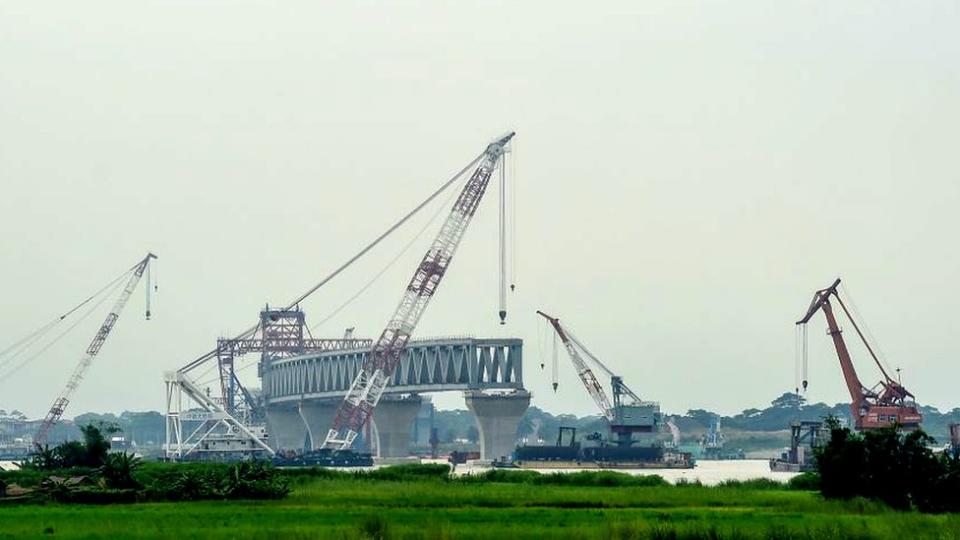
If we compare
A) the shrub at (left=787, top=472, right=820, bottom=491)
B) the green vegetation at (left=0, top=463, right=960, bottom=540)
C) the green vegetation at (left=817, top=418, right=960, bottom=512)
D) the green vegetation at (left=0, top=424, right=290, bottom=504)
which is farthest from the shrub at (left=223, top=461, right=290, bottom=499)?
the shrub at (left=787, top=472, right=820, bottom=491)

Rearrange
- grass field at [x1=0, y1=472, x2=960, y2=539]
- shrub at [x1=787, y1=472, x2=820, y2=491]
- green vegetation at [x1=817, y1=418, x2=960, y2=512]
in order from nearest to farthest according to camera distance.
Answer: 1. grass field at [x1=0, y1=472, x2=960, y2=539]
2. green vegetation at [x1=817, y1=418, x2=960, y2=512]
3. shrub at [x1=787, y1=472, x2=820, y2=491]

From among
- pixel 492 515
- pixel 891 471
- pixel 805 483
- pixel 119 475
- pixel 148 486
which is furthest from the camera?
pixel 805 483

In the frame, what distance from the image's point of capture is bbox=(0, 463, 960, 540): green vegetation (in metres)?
62.6

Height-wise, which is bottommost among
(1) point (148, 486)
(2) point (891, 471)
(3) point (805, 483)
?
(1) point (148, 486)

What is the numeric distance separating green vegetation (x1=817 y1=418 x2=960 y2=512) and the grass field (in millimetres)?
2028

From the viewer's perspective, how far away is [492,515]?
259ft

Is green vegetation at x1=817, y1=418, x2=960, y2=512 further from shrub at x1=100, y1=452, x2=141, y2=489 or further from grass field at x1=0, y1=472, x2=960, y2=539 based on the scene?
shrub at x1=100, y1=452, x2=141, y2=489

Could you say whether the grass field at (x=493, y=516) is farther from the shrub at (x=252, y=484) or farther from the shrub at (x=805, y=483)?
the shrub at (x=805, y=483)

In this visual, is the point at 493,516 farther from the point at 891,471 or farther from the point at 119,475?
the point at 119,475

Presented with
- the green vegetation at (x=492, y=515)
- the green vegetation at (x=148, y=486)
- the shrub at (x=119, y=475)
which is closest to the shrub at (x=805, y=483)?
the green vegetation at (x=492, y=515)

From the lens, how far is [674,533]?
59.9m

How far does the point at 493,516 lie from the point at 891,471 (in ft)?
69.3

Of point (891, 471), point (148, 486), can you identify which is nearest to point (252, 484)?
point (148, 486)

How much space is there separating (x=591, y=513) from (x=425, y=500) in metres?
13.8
